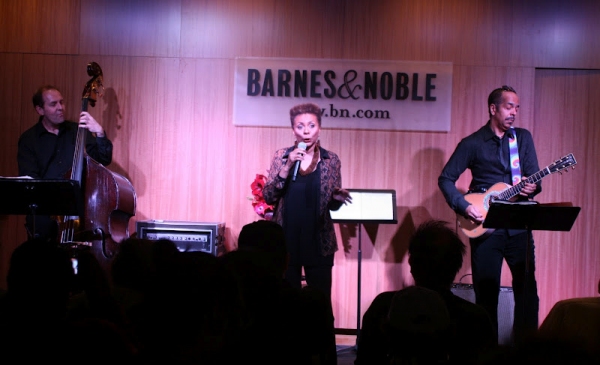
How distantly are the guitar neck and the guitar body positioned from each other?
0.05m

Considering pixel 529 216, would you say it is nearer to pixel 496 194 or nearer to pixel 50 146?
pixel 496 194

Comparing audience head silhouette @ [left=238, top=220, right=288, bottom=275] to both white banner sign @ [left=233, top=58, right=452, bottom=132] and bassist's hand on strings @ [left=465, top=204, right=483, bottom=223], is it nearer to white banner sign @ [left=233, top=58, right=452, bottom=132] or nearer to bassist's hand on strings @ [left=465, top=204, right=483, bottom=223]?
bassist's hand on strings @ [left=465, top=204, right=483, bottom=223]

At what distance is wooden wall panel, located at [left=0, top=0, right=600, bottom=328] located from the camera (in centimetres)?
592

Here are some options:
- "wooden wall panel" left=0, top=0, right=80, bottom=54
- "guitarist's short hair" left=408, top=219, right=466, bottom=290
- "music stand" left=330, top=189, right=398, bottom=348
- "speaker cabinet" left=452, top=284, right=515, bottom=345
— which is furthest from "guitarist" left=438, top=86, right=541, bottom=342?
"wooden wall panel" left=0, top=0, right=80, bottom=54

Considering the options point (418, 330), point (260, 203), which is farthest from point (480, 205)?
point (418, 330)

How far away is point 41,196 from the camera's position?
4.15 meters

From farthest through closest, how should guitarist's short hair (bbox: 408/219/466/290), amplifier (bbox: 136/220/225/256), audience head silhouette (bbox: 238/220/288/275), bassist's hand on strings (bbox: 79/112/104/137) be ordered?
1. amplifier (bbox: 136/220/225/256)
2. bassist's hand on strings (bbox: 79/112/104/137)
3. audience head silhouette (bbox: 238/220/288/275)
4. guitarist's short hair (bbox: 408/219/466/290)

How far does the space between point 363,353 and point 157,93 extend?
436 centimetres

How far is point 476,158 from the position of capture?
194 inches

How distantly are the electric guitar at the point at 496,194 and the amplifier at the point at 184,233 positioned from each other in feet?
6.58

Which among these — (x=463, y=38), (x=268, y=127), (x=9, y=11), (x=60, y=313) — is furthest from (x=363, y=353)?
(x=9, y=11)

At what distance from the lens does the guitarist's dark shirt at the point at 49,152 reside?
522 centimetres

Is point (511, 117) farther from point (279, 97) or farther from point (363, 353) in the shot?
point (363, 353)

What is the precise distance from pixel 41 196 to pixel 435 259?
106 inches
